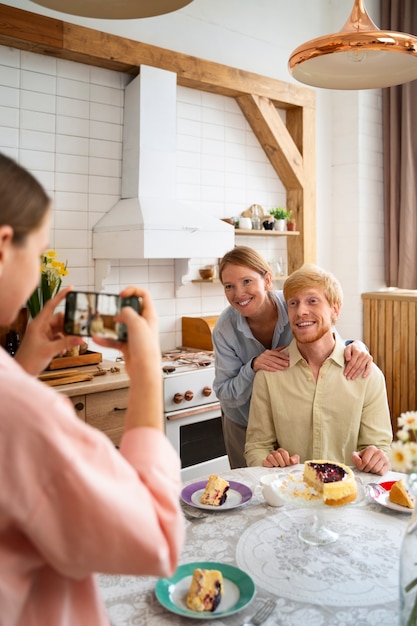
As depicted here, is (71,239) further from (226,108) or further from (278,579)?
(278,579)

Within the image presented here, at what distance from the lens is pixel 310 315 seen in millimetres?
2002

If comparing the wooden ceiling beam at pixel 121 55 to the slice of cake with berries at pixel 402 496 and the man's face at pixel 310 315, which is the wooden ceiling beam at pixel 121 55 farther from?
the slice of cake with berries at pixel 402 496

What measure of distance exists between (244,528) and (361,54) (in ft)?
4.92

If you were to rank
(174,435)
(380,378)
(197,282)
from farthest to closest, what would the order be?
(197,282) < (174,435) < (380,378)

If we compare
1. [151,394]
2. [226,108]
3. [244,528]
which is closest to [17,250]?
[151,394]

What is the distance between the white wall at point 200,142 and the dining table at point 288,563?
2.20 metres

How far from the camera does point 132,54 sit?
337 cm

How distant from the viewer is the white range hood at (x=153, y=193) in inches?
129

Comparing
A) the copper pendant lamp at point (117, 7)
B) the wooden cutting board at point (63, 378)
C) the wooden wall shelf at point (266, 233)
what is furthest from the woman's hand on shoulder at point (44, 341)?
the wooden wall shelf at point (266, 233)

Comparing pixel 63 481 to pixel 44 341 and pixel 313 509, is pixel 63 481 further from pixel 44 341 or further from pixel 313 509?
pixel 313 509

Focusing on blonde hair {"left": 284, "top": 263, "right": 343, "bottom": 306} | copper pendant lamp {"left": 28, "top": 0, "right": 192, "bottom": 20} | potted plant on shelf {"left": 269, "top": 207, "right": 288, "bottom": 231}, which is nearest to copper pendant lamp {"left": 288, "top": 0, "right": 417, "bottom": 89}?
copper pendant lamp {"left": 28, "top": 0, "right": 192, "bottom": 20}

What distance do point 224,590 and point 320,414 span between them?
91 centimetres

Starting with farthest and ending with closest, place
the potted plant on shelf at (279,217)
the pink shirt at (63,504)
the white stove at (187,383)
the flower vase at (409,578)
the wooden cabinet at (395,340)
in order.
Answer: the wooden cabinet at (395,340)
the potted plant on shelf at (279,217)
the white stove at (187,383)
the flower vase at (409,578)
the pink shirt at (63,504)

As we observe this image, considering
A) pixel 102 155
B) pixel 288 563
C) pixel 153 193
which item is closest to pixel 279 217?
pixel 153 193
